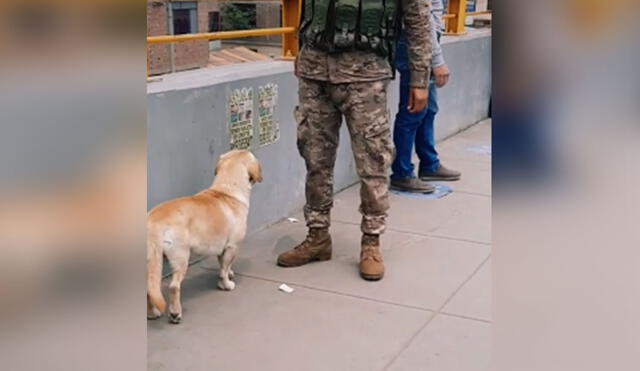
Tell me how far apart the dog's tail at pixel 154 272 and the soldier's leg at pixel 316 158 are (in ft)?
3.37

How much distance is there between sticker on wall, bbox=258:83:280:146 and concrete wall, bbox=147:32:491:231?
0.13 ft

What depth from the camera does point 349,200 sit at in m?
5.77

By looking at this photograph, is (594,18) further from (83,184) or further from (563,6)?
(83,184)

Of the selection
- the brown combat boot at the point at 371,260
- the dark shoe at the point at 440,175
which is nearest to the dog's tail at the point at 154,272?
the brown combat boot at the point at 371,260

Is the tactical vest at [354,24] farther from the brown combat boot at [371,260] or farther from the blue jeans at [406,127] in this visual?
the blue jeans at [406,127]

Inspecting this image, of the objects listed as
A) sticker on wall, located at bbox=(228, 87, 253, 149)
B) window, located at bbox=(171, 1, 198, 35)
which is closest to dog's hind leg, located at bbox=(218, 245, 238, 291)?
sticker on wall, located at bbox=(228, 87, 253, 149)

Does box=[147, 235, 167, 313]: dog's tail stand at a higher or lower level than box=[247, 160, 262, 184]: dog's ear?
lower

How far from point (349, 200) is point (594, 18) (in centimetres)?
470

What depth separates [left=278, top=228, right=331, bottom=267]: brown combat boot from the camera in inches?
173

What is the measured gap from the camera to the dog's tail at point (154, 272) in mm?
3428

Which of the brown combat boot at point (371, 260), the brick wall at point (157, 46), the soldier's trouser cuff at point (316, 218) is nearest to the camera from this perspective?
the brown combat boot at point (371, 260)

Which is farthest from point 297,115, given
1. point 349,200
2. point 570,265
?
point 570,265

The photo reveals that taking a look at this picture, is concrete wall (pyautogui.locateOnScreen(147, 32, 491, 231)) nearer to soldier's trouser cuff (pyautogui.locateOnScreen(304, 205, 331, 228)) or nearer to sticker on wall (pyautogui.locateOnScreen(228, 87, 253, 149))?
sticker on wall (pyautogui.locateOnScreen(228, 87, 253, 149))

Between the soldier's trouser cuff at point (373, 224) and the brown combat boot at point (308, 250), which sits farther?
the brown combat boot at point (308, 250)
